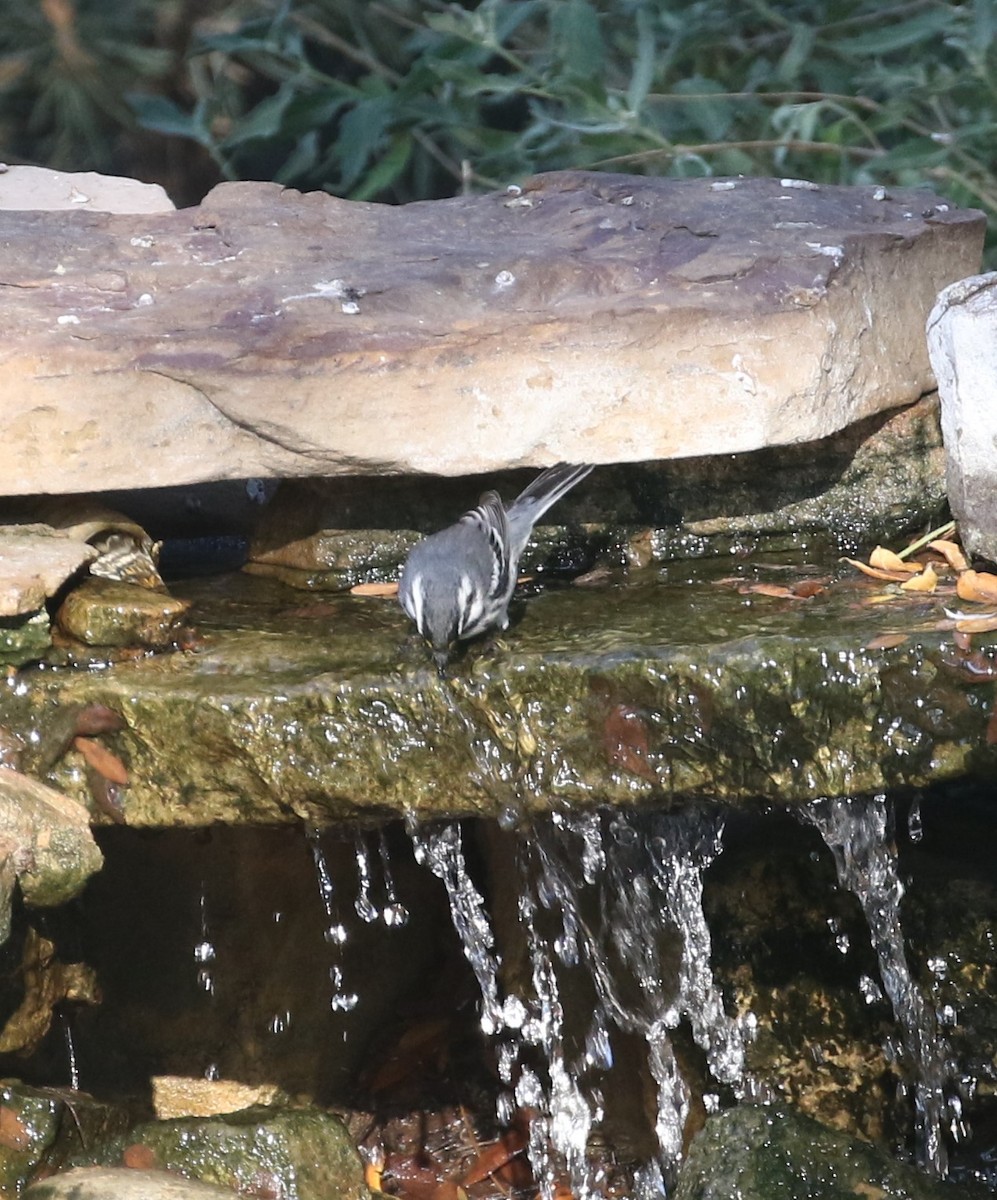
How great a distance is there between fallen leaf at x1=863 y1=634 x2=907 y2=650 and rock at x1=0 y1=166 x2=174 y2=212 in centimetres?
297

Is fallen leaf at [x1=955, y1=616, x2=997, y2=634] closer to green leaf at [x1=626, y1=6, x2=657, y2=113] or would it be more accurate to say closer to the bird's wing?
the bird's wing

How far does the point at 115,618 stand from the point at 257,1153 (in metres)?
1.36

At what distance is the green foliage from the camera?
19.3 feet

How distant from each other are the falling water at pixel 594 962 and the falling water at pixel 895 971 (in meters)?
0.38

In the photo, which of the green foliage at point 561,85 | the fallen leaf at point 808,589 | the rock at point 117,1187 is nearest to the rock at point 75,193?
the green foliage at point 561,85

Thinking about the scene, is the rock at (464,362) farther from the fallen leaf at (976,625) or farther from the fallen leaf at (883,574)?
the fallen leaf at (976,625)

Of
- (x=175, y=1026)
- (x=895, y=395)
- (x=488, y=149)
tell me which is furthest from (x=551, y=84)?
(x=175, y=1026)

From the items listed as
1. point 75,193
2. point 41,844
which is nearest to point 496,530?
point 41,844

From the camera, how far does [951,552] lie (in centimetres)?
398

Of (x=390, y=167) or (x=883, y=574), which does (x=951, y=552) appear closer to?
(x=883, y=574)

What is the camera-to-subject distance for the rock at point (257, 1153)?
3.80m

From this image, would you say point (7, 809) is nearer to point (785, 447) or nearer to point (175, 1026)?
point (175, 1026)

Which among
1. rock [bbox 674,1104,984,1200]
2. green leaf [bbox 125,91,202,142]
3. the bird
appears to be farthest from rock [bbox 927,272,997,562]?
green leaf [bbox 125,91,202,142]

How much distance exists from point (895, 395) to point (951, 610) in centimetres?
91
